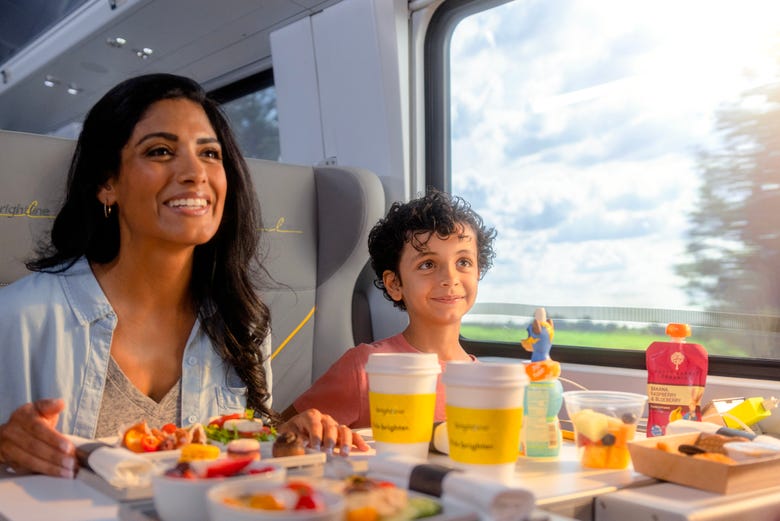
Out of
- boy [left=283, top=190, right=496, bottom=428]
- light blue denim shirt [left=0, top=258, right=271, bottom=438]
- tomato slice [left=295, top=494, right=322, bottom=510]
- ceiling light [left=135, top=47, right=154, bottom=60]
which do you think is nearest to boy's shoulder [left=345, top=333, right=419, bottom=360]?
boy [left=283, top=190, right=496, bottom=428]

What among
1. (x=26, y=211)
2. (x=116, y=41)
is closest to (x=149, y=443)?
(x=26, y=211)

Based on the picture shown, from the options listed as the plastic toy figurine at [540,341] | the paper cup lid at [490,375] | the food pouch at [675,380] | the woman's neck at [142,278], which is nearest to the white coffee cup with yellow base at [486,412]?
the paper cup lid at [490,375]

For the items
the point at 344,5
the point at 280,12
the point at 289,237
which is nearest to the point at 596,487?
the point at 289,237

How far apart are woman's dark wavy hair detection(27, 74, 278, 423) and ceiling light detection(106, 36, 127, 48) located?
77.7 inches

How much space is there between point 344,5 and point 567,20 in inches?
36.6

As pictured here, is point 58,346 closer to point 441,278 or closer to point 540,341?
point 441,278

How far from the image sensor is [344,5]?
297 centimetres

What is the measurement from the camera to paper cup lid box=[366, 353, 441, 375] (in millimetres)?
1079

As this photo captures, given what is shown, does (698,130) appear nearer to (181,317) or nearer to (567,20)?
(567,20)

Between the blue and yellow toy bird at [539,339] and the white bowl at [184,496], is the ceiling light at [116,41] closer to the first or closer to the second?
the blue and yellow toy bird at [539,339]

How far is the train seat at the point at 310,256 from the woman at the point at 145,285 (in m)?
0.43

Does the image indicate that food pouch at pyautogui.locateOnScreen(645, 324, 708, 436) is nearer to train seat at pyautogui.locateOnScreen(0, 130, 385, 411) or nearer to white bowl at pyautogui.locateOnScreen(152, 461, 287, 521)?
white bowl at pyautogui.locateOnScreen(152, 461, 287, 521)

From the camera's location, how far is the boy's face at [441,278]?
178cm

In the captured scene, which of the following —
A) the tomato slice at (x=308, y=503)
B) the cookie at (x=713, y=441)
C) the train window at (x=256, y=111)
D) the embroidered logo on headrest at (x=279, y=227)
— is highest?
the train window at (x=256, y=111)
